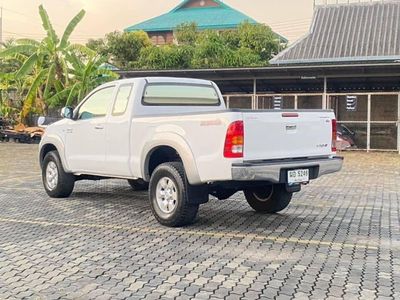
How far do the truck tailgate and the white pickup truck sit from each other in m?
0.01

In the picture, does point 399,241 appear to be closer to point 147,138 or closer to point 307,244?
point 307,244

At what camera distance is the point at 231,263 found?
5176mm

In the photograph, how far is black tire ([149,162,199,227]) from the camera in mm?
6543

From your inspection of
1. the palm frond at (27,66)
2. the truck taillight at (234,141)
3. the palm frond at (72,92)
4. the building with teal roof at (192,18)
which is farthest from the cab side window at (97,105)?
the building with teal roof at (192,18)

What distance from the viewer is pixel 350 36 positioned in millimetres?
26672

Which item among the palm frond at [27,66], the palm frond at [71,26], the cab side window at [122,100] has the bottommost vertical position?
the cab side window at [122,100]

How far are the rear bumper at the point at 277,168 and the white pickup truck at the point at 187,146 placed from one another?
1cm

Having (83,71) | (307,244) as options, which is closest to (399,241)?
(307,244)

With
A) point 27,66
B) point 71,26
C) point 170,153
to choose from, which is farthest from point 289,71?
point 170,153

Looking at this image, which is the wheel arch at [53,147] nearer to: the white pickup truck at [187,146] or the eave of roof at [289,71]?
the white pickup truck at [187,146]

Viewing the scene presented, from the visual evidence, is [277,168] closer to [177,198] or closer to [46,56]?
[177,198]

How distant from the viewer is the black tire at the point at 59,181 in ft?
29.2

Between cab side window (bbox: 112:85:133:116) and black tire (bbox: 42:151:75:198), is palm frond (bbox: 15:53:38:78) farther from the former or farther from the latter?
cab side window (bbox: 112:85:133:116)

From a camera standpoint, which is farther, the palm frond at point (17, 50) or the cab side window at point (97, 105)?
the palm frond at point (17, 50)
